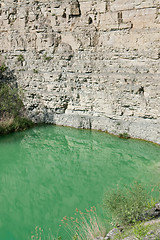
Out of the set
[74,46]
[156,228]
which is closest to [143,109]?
[74,46]

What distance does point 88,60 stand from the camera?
1290 centimetres

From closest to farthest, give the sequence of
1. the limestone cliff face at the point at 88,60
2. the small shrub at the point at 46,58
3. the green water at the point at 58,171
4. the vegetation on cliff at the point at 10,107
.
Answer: the green water at the point at 58,171 < the limestone cliff face at the point at 88,60 < the vegetation on cliff at the point at 10,107 < the small shrub at the point at 46,58

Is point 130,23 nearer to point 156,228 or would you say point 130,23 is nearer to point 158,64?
point 158,64

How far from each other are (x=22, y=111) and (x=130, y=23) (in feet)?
24.5

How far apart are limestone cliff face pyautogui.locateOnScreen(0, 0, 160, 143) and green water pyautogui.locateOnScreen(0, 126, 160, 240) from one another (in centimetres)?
122

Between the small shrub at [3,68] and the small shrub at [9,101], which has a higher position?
the small shrub at [3,68]

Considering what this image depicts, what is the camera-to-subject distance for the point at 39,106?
14625 mm

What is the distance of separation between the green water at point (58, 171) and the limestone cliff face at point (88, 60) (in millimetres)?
1217

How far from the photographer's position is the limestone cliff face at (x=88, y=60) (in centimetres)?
1137

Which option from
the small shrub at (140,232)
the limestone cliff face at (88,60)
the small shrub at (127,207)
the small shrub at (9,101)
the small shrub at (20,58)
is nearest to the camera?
the small shrub at (140,232)

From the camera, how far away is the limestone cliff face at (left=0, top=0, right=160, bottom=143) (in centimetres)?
1137

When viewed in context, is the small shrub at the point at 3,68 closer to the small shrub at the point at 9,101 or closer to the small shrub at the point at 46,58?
the small shrub at the point at 9,101

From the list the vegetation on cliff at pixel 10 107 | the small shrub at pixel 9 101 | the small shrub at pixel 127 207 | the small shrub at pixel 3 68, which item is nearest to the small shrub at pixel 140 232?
the small shrub at pixel 127 207

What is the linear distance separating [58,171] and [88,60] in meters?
6.28
